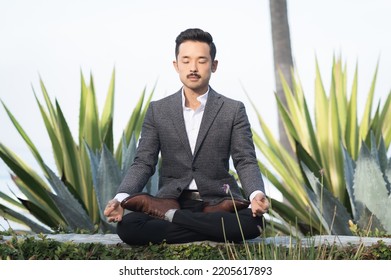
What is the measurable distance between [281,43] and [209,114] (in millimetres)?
5143

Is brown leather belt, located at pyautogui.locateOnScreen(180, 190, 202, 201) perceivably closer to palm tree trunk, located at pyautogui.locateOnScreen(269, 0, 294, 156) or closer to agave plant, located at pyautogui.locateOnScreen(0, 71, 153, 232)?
agave plant, located at pyautogui.locateOnScreen(0, 71, 153, 232)

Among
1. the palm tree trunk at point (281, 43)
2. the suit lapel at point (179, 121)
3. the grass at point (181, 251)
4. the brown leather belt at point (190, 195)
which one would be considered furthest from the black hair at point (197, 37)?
the palm tree trunk at point (281, 43)

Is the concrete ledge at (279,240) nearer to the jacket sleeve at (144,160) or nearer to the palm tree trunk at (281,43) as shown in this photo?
the jacket sleeve at (144,160)

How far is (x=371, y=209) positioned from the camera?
5.64 metres

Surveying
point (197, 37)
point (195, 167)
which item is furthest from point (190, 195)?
point (197, 37)

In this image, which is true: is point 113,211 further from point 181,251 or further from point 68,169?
point 68,169

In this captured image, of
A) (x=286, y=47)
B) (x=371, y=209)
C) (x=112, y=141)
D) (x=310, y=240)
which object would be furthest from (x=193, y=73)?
(x=286, y=47)

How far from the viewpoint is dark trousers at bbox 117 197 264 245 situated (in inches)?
157

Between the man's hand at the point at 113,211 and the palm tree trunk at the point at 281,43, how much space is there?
5.34 meters

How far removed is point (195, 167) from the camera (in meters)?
4.09

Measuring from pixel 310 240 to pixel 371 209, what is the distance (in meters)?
1.45

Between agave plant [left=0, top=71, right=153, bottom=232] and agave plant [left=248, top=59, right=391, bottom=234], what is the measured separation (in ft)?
4.23

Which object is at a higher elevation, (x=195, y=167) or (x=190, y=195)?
(x=195, y=167)

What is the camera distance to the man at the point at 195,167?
158 inches
